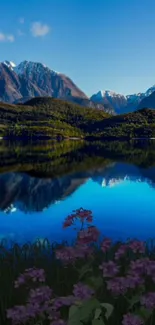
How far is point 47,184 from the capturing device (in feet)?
207

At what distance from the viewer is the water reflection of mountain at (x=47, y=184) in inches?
1873

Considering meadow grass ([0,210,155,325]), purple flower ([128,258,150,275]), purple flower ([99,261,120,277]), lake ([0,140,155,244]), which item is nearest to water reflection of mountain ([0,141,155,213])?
lake ([0,140,155,244])

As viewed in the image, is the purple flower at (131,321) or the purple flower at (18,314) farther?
the purple flower at (18,314)

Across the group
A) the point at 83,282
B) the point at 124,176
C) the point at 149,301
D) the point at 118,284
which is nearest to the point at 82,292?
the point at 118,284

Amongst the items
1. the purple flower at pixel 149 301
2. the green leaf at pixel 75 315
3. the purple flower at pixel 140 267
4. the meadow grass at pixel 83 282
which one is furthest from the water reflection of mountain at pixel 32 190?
the purple flower at pixel 149 301

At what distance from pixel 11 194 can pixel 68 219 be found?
45.5 metres

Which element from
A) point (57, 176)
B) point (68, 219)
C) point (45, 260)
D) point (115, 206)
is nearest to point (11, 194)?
point (115, 206)

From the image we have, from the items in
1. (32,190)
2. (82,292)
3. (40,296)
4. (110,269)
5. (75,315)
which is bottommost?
(32,190)

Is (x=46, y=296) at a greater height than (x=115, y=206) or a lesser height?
greater

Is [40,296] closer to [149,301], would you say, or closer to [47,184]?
[149,301]

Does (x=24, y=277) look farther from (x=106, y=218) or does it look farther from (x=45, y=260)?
(x=106, y=218)

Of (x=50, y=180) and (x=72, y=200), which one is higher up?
(x=50, y=180)

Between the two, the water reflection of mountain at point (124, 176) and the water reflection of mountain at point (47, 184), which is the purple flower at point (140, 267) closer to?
the water reflection of mountain at point (47, 184)

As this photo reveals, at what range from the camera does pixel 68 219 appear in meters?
7.68
